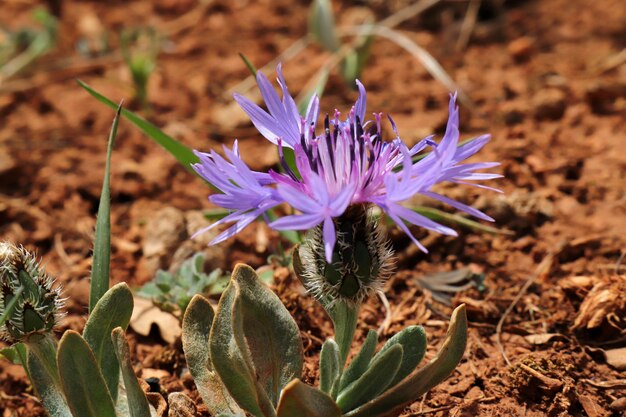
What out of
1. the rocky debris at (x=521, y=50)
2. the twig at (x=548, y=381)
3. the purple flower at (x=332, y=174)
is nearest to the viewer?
the purple flower at (x=332, y=174)

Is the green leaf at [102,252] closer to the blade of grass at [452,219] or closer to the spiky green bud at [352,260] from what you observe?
the spiky green bud at [352,260]

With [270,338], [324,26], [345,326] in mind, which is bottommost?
[345,326]

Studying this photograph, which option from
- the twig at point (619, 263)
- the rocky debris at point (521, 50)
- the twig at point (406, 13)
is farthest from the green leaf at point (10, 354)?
the rocky debris at point (521, 50)

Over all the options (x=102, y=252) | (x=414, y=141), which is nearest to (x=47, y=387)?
(x=102, y=252)

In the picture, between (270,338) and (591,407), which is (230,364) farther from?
(591,407)

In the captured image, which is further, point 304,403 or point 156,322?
point 156,322
